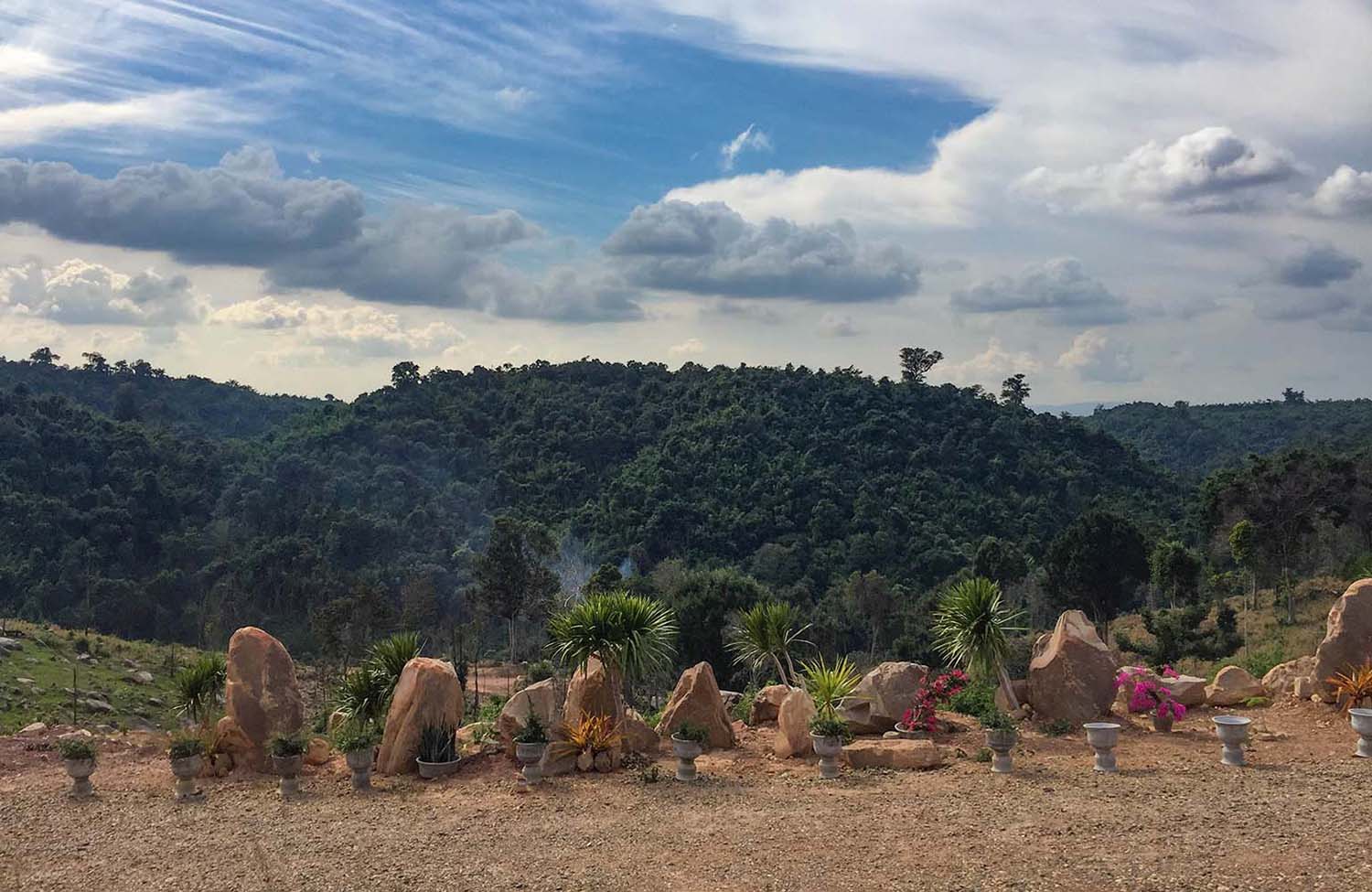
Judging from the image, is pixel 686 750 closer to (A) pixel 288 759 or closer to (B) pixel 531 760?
(B) pixel 531 760

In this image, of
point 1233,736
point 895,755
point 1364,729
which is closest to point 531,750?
point 895,755

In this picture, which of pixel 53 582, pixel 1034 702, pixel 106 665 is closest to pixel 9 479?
pixel 53 582

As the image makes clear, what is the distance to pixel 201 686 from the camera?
16812mm

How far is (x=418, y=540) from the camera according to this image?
7019 cm

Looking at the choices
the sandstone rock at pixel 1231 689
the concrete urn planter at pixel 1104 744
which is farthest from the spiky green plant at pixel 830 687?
the sandstone rock at pixel 1231 689

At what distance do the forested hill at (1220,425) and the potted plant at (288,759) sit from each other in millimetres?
105761

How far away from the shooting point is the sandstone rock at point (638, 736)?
15328 mm

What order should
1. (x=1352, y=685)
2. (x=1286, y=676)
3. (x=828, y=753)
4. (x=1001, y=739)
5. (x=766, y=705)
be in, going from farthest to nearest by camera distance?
(x=766, y=705) → (x=1286, y=676) → (x=1352, y=685) → (x=828, y=753) → (x=1001, y=739)

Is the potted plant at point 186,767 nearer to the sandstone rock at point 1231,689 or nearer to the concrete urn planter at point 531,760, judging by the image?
the concrete urn planter at point 531,760

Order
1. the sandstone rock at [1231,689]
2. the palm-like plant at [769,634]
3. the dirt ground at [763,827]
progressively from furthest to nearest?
the palm-like plant at [769,634] → the sandstone rock at [1231,689] → the dirt ground at [763,827]

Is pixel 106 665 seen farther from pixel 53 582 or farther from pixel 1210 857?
pixel 1210 857

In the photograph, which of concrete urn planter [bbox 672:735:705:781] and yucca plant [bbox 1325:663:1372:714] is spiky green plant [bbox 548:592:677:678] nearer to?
concrete urn planter [bbox 672:735:705:781]

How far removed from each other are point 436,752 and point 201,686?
15.5 ft

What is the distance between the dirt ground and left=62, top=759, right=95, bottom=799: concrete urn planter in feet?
0.79
